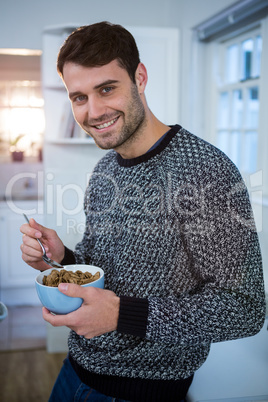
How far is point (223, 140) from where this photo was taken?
2.38 metres

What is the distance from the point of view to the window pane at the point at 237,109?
2.20m

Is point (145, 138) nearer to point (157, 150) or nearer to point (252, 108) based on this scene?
point (157, 150)

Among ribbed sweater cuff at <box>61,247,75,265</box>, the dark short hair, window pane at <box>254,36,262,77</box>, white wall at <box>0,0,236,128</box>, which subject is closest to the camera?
the dark short hair

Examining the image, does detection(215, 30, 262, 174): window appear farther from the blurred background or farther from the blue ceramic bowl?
the blue ceramic bowl

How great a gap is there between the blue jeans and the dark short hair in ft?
2.14

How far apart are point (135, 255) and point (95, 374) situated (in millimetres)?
266

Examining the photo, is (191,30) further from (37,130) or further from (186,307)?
(186,307)

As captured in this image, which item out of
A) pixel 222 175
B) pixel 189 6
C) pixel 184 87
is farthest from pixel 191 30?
pixel 222 175

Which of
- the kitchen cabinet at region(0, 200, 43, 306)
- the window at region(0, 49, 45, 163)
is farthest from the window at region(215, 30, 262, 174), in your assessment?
the window at region(0, 49, 45, 163)

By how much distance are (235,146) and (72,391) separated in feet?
5.57

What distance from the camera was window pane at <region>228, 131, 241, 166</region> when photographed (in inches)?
88.4

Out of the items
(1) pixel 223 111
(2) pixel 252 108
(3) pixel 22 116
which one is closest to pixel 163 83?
(1) pixel 223 111

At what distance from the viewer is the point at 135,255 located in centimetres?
79

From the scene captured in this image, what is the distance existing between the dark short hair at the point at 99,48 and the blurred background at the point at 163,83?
1.05 m
